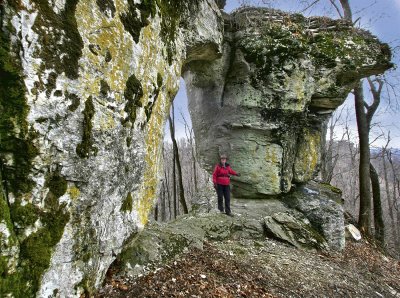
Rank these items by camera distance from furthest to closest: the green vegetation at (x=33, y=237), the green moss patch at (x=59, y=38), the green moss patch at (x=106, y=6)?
the green moss patch at (x=106, y=6), the green moss patch at (x=59, y=38), the green vegetation at (x=33, y=237)

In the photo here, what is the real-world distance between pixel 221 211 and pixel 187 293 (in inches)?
164

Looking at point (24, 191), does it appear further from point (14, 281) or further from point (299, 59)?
point (299, 59)

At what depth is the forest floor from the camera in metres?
4.29

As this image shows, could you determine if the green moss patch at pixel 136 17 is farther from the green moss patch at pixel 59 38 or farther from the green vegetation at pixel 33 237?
the green vegetation at pixel 33 237

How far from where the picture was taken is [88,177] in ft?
11.7

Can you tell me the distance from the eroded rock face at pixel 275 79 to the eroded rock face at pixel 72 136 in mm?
5039

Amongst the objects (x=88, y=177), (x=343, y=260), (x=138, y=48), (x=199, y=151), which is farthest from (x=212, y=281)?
(x=199, y=151)

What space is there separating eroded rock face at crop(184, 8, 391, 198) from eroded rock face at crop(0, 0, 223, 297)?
16.5ft

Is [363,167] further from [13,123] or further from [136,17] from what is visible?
[13,123]

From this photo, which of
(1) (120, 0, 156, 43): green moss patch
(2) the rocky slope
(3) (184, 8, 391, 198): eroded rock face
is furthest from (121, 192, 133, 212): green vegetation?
(3) (184, 8, 391, 198): eroded rock face

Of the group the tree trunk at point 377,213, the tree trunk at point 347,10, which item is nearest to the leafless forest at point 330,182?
the tree trunk at point 377,213

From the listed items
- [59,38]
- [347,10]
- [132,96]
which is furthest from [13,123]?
[347,10]

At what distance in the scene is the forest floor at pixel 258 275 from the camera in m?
4.29

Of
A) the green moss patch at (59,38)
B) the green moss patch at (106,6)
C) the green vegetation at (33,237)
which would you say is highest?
the green moss patch at (106,6)
